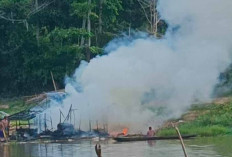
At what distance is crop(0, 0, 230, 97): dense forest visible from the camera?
4831 cm

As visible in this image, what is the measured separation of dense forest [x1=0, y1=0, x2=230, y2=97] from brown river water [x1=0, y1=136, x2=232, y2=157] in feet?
54.0

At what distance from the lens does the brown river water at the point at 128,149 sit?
25.3 m

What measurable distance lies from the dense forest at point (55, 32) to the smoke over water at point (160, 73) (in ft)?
39.4

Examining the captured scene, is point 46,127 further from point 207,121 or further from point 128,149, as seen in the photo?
point 128,149

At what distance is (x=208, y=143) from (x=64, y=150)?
6.24 m

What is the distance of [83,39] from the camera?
160ft

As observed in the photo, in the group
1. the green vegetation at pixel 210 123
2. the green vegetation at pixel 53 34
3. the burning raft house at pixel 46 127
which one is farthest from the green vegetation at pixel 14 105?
the green vegetation at pixel 210 123

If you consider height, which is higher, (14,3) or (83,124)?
(14,3)

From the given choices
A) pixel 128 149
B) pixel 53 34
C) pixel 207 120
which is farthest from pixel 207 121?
pixel 53 34

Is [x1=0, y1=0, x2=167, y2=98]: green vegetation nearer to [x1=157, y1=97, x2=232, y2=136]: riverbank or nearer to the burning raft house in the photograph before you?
the burning raft house

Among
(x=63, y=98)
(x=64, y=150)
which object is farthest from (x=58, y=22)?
(x=64, y=150)

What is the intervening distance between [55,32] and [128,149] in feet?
72.8

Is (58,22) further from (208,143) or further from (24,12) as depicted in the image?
(208,143)

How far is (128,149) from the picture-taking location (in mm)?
27406
